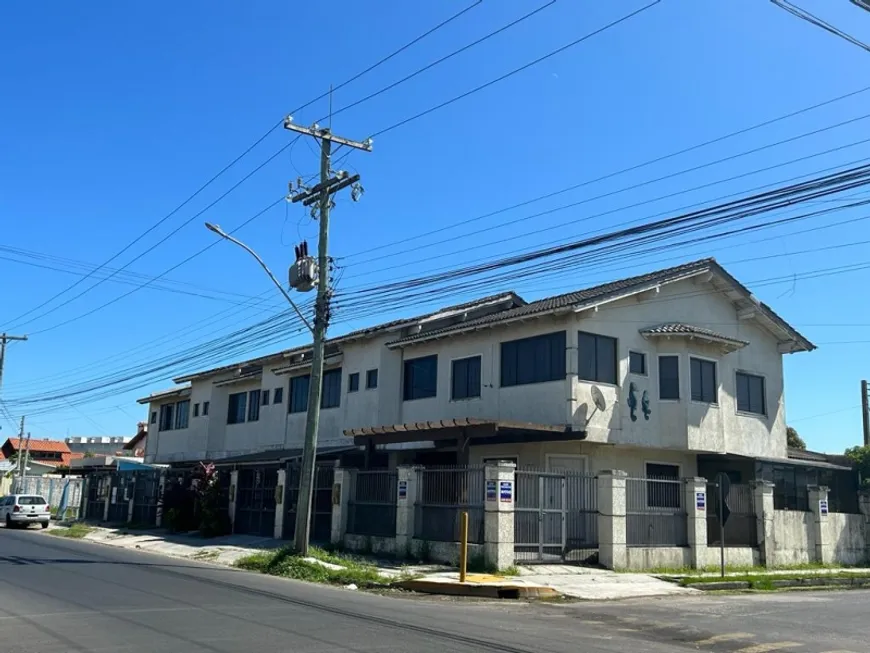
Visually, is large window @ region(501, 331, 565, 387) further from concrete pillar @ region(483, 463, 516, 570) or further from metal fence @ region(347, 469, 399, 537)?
concrete pillar @ region(483, 463, 516, 570)

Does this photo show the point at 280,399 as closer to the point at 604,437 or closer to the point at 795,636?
the point at 604,437

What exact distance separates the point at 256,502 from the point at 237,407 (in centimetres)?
1265

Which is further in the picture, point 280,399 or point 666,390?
point 280,399

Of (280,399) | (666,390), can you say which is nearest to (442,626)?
(666,390)

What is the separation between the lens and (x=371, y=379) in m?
30.1

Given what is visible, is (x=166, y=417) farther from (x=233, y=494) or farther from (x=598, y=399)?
(x=598, y=399)

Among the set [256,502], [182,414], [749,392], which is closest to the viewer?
[749,392]

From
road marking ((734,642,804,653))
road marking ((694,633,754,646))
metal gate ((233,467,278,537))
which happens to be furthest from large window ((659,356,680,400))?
road marking ((734,642,804,653))

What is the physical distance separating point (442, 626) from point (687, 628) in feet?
12.3

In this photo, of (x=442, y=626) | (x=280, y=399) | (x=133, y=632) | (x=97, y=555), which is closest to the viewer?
(x=133, y=632)

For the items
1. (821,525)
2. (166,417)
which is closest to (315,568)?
(821,525)

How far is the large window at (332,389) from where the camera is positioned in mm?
32125

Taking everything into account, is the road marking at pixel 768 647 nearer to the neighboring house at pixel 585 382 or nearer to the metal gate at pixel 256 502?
the neighboring house at pixel 585 382

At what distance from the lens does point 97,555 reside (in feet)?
72.7
